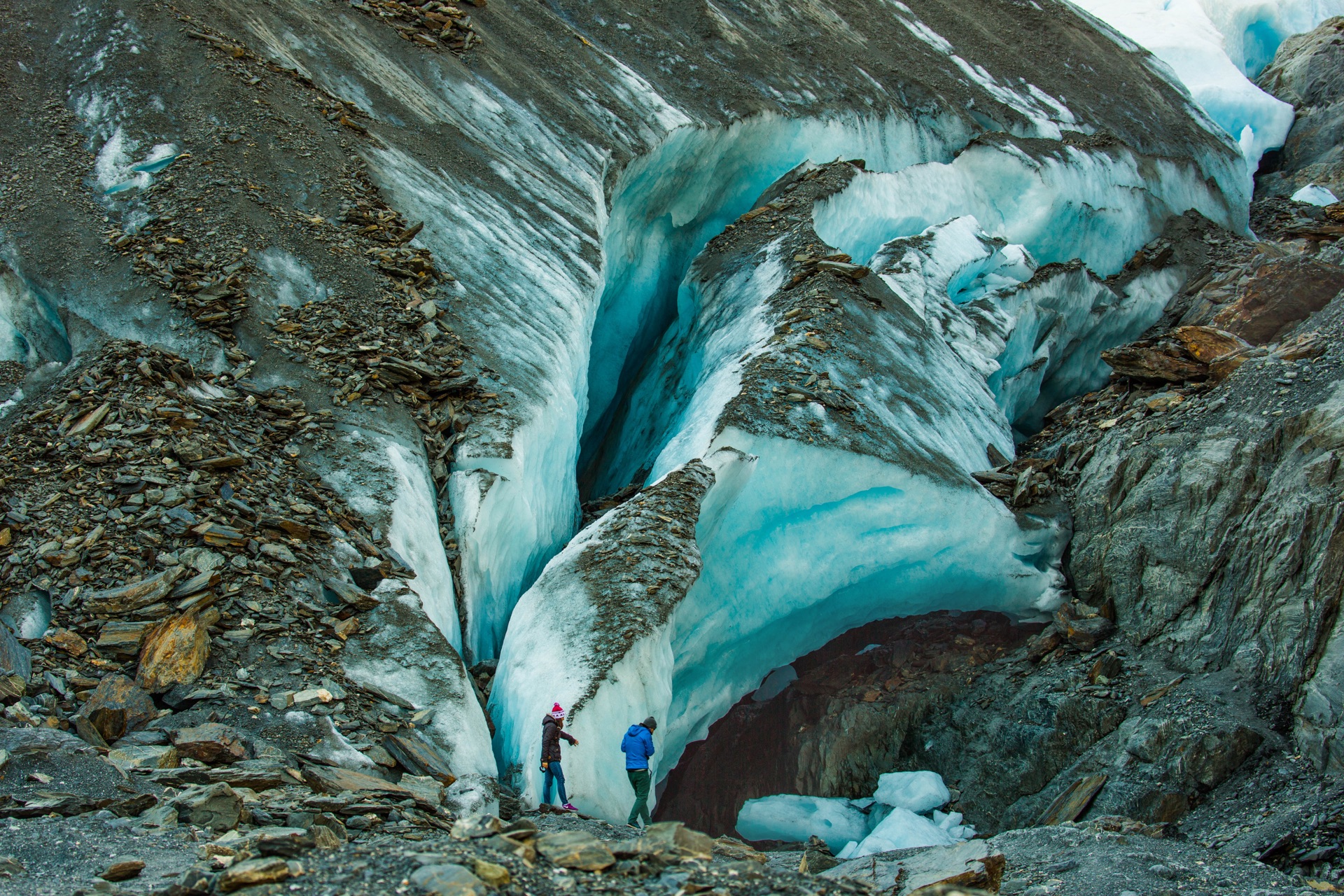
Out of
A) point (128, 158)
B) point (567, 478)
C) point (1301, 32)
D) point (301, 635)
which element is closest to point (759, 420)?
point (567, 478)

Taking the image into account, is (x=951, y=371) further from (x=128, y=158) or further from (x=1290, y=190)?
(x=1290, y=190)

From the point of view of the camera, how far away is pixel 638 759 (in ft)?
20.0

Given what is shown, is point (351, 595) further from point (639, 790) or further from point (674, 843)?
point (674, 843)

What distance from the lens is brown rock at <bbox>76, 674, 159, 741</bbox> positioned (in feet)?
16.0

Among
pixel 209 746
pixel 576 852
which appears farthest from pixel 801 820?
pixel 209 746

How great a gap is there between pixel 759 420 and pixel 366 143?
5623 millimetres

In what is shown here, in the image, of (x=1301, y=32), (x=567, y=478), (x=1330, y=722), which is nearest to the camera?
(x=1330, y=722)


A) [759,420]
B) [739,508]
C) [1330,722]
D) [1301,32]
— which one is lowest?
[739,508]

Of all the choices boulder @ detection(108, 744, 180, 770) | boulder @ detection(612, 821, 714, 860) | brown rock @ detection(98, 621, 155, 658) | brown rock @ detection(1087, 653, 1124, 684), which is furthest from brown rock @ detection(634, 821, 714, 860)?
brown rock @ detection(1087, 653, 1124, 684)

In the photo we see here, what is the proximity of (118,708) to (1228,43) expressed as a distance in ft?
93.5

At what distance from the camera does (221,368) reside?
24.9 feet

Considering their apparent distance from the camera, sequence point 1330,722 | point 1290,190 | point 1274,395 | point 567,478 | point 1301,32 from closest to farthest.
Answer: point 1330,722 < point 1274,395 < point 567,478 < point 1290,190 < point 1301,32

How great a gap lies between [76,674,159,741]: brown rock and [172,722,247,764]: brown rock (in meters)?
0.25

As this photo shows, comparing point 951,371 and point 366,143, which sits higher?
point 951,371
